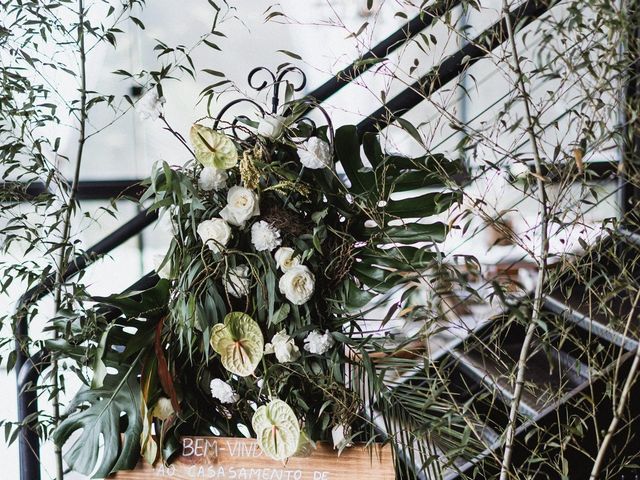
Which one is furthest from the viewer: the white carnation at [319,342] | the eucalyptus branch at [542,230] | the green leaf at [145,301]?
the green leaf at [145,301]

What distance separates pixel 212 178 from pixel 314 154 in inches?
9.6

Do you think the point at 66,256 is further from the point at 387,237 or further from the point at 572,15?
the point at 572,15

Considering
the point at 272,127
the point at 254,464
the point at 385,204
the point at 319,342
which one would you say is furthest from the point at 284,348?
the point at 272,127

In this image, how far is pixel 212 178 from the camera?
1.60 m

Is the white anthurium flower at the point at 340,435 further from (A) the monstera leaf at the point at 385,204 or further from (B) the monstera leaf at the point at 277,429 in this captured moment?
(A) the monstera leaf at the point at 385,204

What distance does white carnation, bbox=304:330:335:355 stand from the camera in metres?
1.57

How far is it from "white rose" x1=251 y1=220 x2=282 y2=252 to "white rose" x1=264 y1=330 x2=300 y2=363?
0.67 feet

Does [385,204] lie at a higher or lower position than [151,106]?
lower

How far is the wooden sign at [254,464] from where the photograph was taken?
5.20 feet

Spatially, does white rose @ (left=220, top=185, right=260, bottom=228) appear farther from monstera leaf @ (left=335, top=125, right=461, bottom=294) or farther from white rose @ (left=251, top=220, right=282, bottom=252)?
monstera leaf @ (left=335, top=125, right=461, bottom=294)

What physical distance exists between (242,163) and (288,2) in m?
2.91

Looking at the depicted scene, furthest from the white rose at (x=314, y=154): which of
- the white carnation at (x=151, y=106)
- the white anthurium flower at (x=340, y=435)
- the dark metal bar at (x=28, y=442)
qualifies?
the dark metal bar at (x=28, y=442)

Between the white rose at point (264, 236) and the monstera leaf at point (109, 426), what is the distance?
0.43 metres

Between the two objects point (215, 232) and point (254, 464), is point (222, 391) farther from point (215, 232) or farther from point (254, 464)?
point (215, 232)
